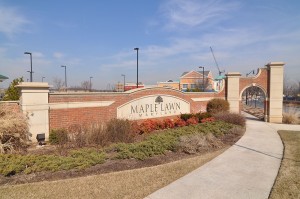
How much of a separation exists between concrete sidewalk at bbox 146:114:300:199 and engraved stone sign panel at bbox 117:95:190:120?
21.1ft

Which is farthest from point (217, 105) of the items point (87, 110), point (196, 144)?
point (87, 110)

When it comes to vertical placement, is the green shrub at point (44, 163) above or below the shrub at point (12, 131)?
below

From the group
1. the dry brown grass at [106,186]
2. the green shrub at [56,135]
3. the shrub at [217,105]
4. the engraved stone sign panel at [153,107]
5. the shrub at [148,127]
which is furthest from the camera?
the shrub at [217,105]

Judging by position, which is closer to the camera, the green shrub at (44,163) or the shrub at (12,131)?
the green shrub at (44,163)

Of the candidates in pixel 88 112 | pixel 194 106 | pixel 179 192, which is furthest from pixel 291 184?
pixel 194 106

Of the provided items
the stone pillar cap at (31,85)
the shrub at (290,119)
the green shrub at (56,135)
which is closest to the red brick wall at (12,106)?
the stone pillar cap at (31,85)

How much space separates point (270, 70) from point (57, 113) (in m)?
16.6

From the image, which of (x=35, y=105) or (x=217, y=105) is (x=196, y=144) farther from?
(x=217, y=105)

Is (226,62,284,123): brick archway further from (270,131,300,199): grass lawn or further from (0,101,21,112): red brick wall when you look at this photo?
(0,101,21,112): red brick wall

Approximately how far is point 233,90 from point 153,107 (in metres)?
8.27

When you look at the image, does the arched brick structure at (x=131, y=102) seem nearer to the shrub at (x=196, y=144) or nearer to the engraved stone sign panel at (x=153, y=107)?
the engraved stone sign panel at (x=153, y=107)

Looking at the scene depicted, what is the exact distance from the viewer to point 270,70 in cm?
Answer: 1884

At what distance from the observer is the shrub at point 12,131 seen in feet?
25.2

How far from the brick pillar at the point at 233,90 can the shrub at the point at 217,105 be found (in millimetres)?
1394
